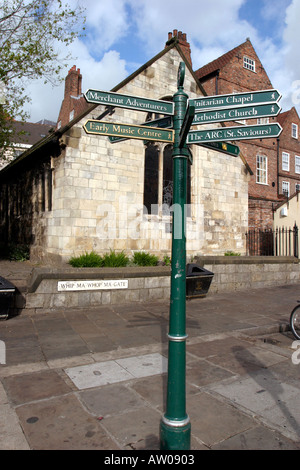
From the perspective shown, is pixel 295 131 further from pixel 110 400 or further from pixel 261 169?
pixel 110 400

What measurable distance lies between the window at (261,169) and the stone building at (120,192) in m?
9.28

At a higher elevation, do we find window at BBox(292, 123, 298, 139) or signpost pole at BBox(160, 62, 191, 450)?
window at BBox(292, 123, 298, 139)

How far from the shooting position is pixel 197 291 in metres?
9.67

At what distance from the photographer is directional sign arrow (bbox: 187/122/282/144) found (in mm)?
3020

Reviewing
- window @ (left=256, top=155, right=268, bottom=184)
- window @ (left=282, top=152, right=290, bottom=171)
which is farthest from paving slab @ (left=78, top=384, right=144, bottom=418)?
window @ (left=282, top=152, right=290, bottom=171)

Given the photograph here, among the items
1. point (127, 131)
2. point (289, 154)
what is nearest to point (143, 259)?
point (127, 131)

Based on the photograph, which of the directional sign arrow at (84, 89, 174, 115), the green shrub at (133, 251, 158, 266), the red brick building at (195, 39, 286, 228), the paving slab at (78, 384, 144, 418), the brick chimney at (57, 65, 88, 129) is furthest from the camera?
the brick chimney at (57, 65, 88, 129)

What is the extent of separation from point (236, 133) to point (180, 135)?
587 millimetres

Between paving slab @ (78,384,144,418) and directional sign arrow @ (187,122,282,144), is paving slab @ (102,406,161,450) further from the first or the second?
directional sign arrow @ (187,122,282,144)

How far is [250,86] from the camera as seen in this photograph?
23266mm

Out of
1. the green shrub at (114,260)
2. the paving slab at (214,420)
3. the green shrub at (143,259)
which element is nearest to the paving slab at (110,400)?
the paving slab at (214,420)

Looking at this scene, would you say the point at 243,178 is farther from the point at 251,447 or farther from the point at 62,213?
the point at 251,447

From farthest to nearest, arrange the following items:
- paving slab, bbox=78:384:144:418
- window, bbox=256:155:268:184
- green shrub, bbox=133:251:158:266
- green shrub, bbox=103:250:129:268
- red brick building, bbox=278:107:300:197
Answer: red brick building, bbox=278:107:300:197 < window, bbox=256:155:268:184 < green shrub, bbox=133:251:158:266 < green shrub, bbox=103:250:129:268 < paving slab, bbox=78:384:144:418
